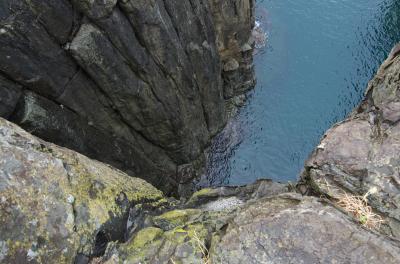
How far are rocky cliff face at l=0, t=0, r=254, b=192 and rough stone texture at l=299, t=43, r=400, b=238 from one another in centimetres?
1235

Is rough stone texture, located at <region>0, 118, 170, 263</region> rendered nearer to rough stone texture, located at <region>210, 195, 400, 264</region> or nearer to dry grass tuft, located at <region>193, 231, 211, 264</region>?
dry grass tuft, located at <region>193, 231, 211, 264</region>

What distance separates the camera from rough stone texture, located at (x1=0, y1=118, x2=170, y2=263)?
453 inches

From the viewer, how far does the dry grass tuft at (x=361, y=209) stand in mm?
10953

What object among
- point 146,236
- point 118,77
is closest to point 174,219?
point 146,236

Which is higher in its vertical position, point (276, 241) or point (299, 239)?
point (299, 239)

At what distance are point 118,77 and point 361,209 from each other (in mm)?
15010

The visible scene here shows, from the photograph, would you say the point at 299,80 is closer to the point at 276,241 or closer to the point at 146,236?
the point at 146,236

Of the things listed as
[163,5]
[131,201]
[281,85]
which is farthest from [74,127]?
[281,85]

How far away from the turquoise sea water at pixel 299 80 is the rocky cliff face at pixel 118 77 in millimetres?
7366

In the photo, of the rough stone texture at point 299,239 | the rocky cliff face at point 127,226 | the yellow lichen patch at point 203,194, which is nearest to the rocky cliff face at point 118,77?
the rocky cliff face at point 127,226

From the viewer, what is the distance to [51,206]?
12336 mm

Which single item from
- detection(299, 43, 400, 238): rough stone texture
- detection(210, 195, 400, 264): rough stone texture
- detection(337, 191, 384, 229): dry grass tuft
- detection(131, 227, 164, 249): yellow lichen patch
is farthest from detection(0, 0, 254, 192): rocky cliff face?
detection(337, 191, 384, 229): dry grass tuft

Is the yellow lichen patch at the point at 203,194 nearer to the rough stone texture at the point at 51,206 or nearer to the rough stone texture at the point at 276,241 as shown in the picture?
the rough stone texture at the point at 51,206

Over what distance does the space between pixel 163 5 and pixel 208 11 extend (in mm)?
8889
